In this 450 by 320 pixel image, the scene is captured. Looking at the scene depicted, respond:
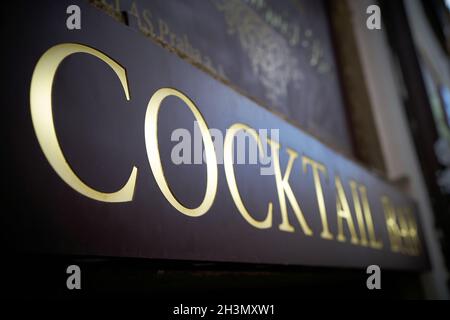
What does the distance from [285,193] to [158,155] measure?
0.53 meters

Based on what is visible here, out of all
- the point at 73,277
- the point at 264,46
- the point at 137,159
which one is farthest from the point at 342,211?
the point at 73,277

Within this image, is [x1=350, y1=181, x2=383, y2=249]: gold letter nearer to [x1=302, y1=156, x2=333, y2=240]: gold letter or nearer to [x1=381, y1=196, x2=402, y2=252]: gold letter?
[x1=381, y1=196, x2=402, y2=252]: gold letter

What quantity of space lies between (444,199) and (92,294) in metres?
2.85

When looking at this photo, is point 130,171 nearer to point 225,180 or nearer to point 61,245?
point 61,245

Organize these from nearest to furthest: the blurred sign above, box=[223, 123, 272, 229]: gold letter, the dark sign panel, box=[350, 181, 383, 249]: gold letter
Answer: the dark sign panel < box=[223, 123, 272, 229]: gold letter < the blurred sign above < box=[350, 181, 383, 249]: gold letter

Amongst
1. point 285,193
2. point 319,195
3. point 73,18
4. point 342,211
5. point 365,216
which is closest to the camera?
point 73,18

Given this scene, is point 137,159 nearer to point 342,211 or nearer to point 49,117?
point 49,117

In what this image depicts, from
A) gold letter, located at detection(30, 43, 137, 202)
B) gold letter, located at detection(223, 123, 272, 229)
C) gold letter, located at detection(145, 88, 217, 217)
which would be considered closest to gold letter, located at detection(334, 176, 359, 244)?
gold letter, located at detection(223, 123, 272, 229)

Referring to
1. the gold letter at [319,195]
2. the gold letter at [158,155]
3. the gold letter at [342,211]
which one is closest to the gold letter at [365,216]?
the gold letter at [342,211]

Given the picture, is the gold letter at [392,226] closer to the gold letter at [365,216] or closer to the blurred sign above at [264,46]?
the gold letter at [365,216]

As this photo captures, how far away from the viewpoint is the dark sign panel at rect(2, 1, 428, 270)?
645 millimetres

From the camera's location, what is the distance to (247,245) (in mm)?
1043

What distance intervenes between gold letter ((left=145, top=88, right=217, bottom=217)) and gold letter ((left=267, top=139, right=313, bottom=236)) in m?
0.29

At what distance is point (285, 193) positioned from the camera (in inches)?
49.9
